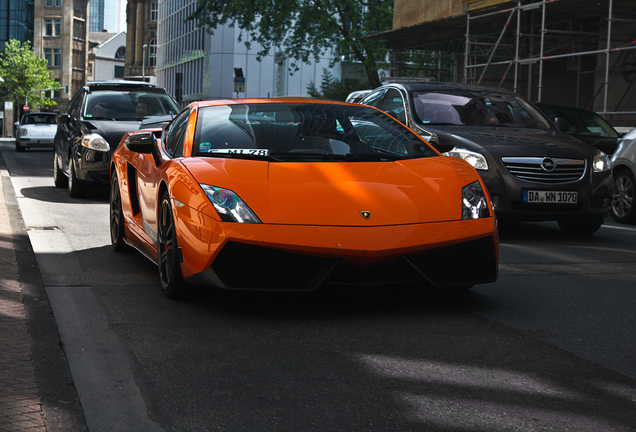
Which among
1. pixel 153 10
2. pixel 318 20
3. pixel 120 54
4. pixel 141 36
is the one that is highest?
pixel 153 10

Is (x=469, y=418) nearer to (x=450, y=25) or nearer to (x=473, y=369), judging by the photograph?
(x=473, y=369)

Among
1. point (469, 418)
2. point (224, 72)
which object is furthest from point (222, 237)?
point (224, 72)

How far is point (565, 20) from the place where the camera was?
24359mm

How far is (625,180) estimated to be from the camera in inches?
425

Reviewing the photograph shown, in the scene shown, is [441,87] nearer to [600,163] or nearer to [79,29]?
[600,163]

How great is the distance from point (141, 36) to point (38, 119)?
→ 8272cm

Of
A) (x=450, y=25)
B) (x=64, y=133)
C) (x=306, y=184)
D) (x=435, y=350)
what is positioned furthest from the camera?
(x=450, y=25)

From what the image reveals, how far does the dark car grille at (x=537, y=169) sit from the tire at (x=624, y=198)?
2.58 meters

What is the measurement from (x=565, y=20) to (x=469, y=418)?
23.1 meters

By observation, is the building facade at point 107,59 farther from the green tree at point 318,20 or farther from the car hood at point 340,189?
the car hood at point 340,189

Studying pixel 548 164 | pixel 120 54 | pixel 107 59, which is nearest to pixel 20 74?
pixel 107 59

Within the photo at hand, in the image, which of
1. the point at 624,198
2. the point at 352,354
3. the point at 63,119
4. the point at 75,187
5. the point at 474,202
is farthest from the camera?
the point at 63,119

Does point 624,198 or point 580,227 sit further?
point 624,198

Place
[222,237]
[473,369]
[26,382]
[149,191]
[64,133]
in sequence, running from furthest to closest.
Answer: [64,133]
[149,191]
[222,237]
[473,369]
[26,382]
